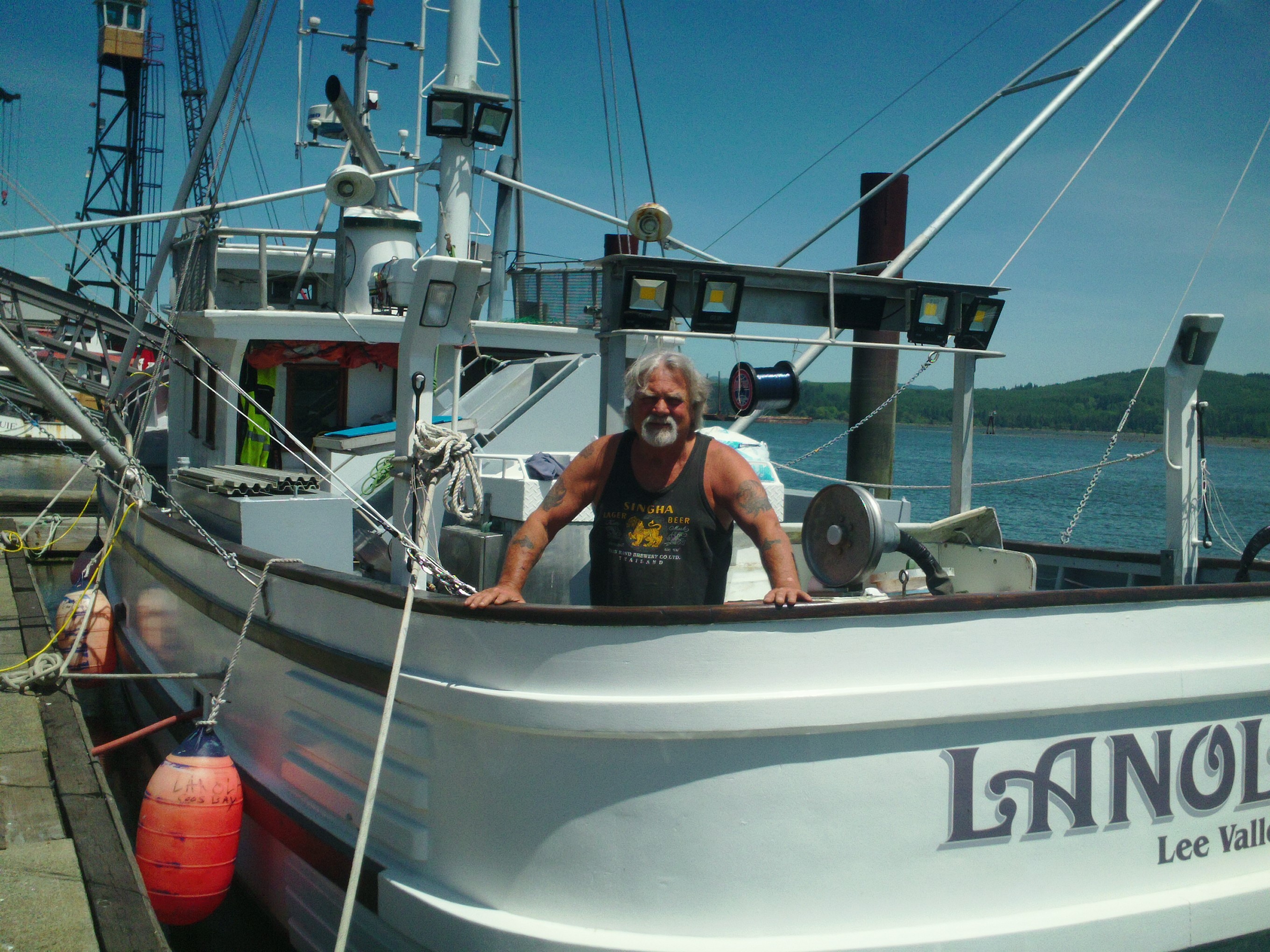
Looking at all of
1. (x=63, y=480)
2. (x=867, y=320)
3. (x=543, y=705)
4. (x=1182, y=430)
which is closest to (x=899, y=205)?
(x=867, y=320)

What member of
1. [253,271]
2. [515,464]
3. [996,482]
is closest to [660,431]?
[515,464]

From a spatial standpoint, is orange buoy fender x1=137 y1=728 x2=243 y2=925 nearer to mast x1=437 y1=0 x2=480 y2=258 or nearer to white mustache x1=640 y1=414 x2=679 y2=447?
white mustache x1=640 y1=414 x2=679 y2=447

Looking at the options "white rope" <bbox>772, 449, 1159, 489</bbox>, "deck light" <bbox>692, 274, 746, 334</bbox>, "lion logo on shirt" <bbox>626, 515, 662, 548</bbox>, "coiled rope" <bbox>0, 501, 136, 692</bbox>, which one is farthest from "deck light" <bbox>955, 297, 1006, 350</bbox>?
"coiled rope" <bbox>0, 501, 136, 692</bbox>

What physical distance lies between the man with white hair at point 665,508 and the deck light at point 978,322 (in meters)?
1.96

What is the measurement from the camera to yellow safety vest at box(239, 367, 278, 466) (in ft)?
23.5

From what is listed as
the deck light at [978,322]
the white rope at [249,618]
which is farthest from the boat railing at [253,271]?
the deck light at [978,322]

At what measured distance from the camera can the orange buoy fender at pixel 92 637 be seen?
7.69m

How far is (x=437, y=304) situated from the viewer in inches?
156

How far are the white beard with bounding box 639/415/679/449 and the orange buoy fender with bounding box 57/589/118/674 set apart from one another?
19.7 feet

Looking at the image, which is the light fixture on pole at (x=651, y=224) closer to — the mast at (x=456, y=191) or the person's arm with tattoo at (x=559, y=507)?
the mast at (x=456, y=191)

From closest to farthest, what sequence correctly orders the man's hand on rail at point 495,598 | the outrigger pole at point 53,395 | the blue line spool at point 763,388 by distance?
the man's hand on rail at point 495,598
the outrigger pole at point 53,395
the blue line spool at point 763,388

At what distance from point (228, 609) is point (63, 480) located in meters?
23.3

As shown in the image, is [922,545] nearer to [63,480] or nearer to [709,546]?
[709,546]

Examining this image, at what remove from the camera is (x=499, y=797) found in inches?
123
